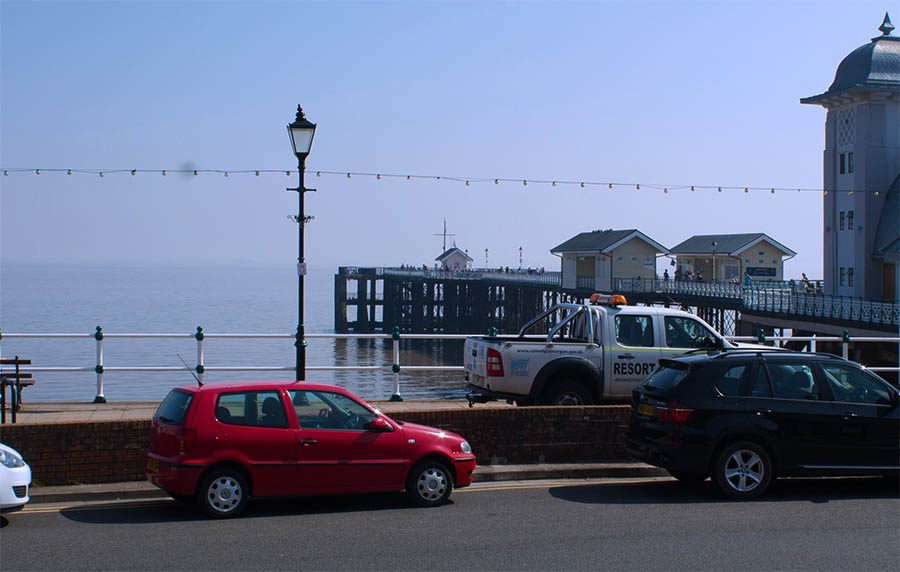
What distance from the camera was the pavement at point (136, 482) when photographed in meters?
9.62

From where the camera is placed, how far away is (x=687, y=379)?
9.97m

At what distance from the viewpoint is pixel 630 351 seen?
13.5 meters

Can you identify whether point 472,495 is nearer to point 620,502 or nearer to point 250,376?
point 620,502

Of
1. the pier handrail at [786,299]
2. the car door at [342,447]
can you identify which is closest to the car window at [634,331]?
the car door at [342,447]

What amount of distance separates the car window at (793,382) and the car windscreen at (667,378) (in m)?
0.91

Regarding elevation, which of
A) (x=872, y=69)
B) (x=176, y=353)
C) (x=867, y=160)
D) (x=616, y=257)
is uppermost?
(x=872, y=69)

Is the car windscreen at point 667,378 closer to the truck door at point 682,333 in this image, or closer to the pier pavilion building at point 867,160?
the truck door at point 682,333

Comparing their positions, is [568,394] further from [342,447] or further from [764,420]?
[342,447]

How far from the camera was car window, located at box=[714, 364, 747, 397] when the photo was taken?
391 inches

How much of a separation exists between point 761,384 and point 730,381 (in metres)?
0.33

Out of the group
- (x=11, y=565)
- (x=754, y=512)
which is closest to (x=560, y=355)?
(x=754, y=512)

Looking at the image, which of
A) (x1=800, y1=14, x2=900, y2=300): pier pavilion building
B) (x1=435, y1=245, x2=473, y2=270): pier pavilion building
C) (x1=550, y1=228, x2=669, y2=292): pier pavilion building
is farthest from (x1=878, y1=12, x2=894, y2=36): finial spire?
(x1=435, y1=245, x2=473, y2=270): pier pavilion building

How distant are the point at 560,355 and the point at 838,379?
12.8 ft

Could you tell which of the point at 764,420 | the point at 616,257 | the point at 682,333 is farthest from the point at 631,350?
the point at 616,257
